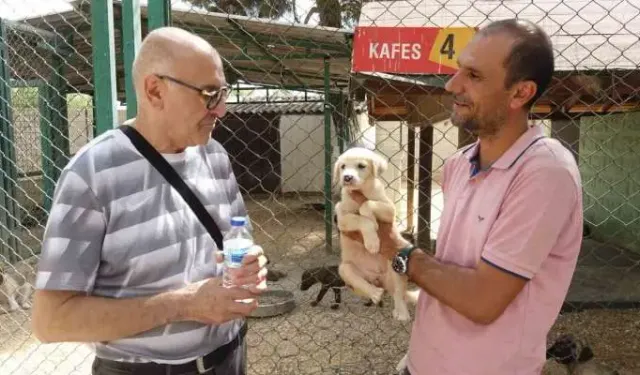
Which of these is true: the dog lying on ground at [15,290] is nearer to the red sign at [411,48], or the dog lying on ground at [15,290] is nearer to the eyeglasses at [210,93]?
the red sign at [411,48]

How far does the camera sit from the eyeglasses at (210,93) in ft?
5.27

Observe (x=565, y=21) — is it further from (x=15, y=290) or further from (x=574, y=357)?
(x=15, y=290)

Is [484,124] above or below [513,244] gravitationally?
above

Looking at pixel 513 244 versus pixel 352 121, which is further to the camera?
pixel 352 121

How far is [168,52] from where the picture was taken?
1601 mm

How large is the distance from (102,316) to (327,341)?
400 cm

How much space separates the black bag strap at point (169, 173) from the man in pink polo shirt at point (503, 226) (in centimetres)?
61

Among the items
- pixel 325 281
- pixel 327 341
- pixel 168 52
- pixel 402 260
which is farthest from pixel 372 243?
pixel 325 281

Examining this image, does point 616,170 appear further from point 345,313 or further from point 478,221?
point 478,221

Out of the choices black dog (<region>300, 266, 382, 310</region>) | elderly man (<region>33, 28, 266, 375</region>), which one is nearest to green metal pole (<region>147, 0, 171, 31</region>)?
elderly man (<region>33, 28, 266, 375</region>)

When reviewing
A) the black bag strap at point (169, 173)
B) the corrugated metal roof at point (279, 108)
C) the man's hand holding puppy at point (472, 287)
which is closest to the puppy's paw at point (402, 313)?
the man's hand holding puppy at point (472, 287)

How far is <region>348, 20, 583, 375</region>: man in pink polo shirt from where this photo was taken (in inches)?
58.8

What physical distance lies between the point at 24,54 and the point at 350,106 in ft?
20.4

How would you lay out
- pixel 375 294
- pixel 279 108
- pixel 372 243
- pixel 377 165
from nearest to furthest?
pixel 372 243 → pixel 375 294 → pixel 377 165 → pixel 279 108
